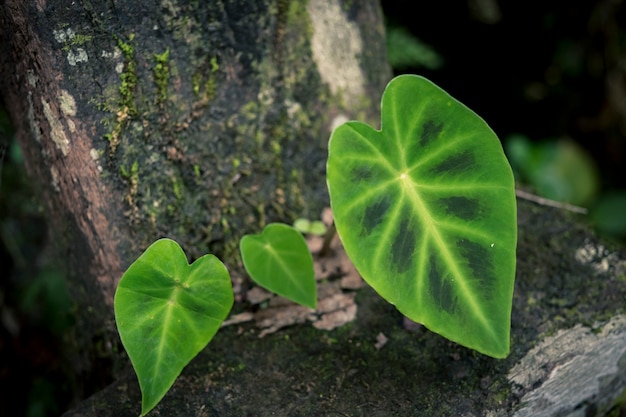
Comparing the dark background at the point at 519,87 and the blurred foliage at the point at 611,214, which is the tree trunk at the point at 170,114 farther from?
the blurred foliage at the point at 611,214

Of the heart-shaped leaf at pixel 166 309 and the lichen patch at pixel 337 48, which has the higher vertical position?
the lichen patch at pixel 337 48

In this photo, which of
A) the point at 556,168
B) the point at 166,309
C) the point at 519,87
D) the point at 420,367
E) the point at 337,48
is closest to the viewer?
the point at 166,309

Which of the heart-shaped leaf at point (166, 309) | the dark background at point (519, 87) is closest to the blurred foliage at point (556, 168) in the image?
the dark background at point (519, 87)

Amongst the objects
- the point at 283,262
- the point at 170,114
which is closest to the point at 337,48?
the point at 170,114

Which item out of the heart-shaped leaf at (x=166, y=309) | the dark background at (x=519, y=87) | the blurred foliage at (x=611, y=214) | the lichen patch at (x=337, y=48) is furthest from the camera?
the blurred foliage at (x=611, y=214)

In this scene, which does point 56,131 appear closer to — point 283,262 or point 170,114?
point 170,114
